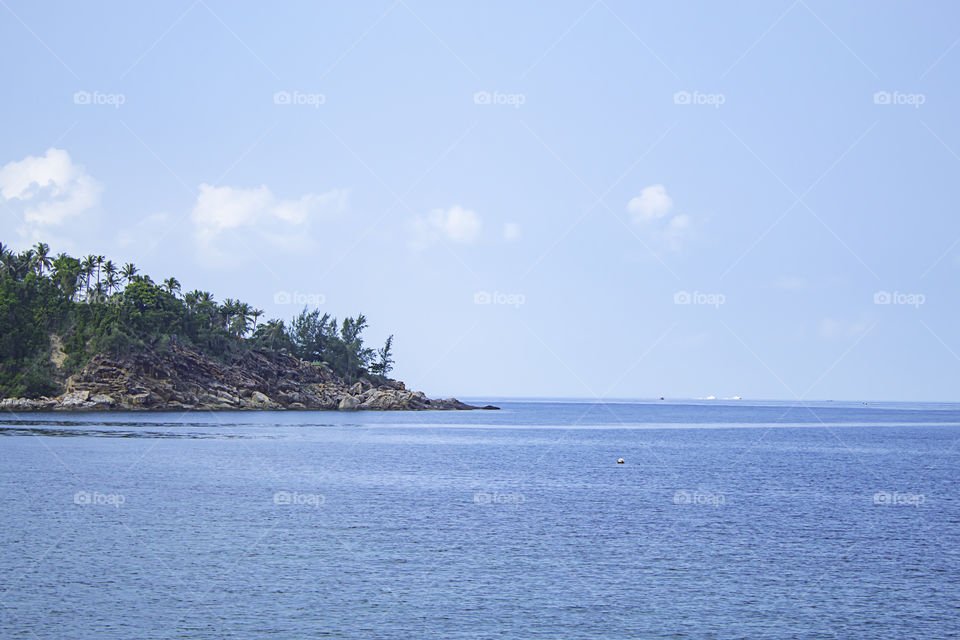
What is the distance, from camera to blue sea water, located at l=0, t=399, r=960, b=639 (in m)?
34.4

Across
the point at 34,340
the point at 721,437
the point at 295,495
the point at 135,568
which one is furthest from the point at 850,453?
the point at 34,340

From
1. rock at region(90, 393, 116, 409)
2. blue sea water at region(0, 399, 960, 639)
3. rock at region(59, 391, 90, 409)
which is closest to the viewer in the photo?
blue sea water at region(0, 399, 960, 639)

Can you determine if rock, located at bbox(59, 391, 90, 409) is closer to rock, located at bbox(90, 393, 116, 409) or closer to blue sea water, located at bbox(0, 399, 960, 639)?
rock, located at bbox(90, 393, 116, 409)

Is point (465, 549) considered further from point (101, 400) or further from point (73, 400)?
point (101, 400)

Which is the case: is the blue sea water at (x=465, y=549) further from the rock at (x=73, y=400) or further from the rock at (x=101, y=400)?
the rock at (x=101, y=400)

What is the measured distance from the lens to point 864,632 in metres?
33.6

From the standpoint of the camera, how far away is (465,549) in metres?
47.4

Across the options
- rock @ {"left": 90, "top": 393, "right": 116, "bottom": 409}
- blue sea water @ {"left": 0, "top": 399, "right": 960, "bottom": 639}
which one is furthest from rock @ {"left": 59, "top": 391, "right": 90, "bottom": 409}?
blue sea water @ {"left": 0, "top": 399, "right": 960, "bottom": 639}

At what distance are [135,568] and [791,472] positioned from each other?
73.6 m

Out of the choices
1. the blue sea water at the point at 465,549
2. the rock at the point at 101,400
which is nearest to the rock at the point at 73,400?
the rock at the point at 101,400

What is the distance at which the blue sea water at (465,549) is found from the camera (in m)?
34.4

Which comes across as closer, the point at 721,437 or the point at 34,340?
the point at 721,437

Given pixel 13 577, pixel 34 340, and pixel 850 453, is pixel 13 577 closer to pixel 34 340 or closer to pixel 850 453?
pixel 850 453

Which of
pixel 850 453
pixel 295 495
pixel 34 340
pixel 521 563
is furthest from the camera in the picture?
pixel 34 340
